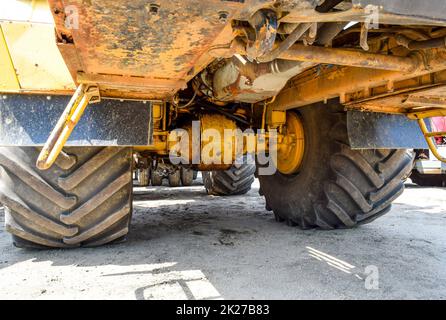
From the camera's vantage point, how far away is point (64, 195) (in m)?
2.08

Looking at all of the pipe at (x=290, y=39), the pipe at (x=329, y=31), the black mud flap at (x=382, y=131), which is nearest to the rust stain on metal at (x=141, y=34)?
the pipe at (x=290, y=39)

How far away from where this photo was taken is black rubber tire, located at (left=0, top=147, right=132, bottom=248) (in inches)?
81.1

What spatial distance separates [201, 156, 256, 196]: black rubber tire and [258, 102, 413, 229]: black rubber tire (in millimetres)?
2342

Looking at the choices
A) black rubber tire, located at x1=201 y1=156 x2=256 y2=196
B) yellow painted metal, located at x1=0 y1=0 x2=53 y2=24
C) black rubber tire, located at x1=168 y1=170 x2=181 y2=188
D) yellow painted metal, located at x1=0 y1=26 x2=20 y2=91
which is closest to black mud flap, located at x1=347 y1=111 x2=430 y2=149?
yellow painted metal, located at x1=0 y1=0 x2=53 y2=24

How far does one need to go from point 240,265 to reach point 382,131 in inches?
52.5

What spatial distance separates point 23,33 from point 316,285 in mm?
1859

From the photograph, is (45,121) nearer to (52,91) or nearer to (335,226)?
(52,91)

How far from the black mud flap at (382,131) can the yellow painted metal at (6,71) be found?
201cm

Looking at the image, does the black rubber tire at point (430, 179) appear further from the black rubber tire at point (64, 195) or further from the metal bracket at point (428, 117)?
the black rubber tire at point (64, 195)

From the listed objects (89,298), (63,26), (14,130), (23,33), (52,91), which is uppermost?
(23,33)

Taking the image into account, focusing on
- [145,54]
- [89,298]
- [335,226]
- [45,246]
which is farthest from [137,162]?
[145,54]

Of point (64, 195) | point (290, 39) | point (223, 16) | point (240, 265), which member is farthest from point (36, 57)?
point (240, 265)

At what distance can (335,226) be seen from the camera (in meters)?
2.77

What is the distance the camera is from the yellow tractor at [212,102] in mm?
1062
